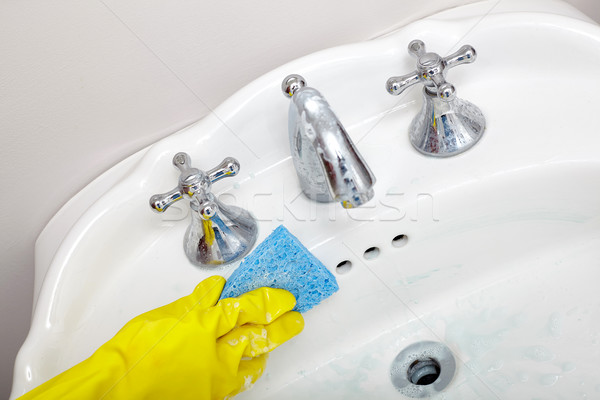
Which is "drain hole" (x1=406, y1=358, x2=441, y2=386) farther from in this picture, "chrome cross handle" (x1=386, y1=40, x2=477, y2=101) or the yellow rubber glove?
"chrome cross handle" (x1=386, y1=40, x2=477, y2=101)

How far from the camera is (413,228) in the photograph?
611 mm

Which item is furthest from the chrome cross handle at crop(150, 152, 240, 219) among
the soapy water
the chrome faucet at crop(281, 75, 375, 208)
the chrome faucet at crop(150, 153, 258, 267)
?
the soapy water

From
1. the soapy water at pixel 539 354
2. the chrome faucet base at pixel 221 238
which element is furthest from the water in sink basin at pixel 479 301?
the chrome faucet base at pixel 221 238

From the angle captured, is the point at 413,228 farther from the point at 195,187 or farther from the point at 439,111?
the point at 195,187

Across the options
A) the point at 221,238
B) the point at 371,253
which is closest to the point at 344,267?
the point at 371,253

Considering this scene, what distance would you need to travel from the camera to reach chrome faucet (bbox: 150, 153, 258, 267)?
0.56m

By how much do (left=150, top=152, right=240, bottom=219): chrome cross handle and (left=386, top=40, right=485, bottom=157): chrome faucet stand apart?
190 mm

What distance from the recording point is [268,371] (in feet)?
2.08

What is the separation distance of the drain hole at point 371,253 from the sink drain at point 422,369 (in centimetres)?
13

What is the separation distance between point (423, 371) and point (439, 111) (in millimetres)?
298

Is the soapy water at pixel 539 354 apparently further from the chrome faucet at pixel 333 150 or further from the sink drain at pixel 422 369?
the chrome faucet at pixel 333 150

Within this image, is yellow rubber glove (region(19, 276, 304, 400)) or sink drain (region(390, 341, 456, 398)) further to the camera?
sink drain (region(390, 341, 456, 398))

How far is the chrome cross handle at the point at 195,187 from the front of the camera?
551 mm

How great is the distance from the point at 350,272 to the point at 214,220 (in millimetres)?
162
